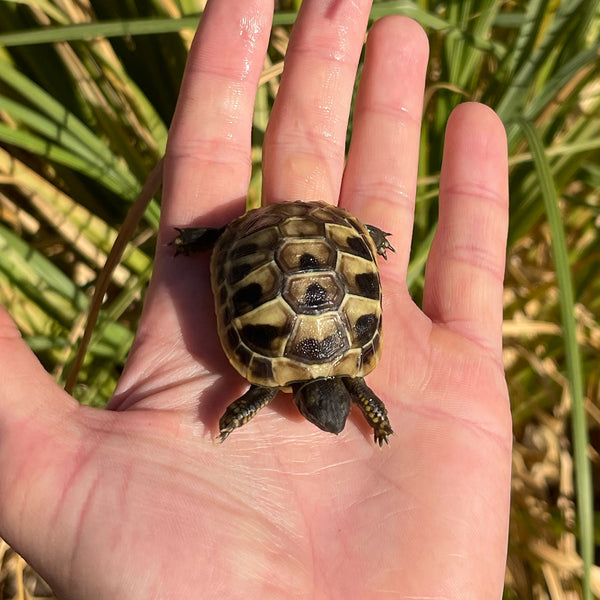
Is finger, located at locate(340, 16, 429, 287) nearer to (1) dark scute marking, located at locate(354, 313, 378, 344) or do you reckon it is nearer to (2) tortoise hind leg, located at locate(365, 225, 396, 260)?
(2) tortoise hind leg, located at locate(365, 225, 396, 260)

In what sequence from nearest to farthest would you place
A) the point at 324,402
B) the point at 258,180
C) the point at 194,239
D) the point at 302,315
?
the point at 324,402 → the point at 302,315 → the point at 194,239 → the point at 258,180

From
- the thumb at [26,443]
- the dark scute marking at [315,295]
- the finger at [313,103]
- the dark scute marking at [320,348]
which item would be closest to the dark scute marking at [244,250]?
the dark scute marking at [315,295]

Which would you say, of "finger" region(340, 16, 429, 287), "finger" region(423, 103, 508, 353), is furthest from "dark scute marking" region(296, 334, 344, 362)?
"finger" region(340, 16, 429, 287)

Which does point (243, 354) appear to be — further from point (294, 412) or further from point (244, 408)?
point (294, 412)

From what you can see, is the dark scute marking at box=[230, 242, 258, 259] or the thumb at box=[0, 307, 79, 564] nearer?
the thumb at box=[0, 307, 79, 564]

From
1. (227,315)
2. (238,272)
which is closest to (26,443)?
(227,315)

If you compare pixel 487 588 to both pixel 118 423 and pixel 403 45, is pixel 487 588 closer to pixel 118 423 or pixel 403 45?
pixel 118 423

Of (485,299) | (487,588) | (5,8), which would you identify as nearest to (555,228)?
(485,299)
